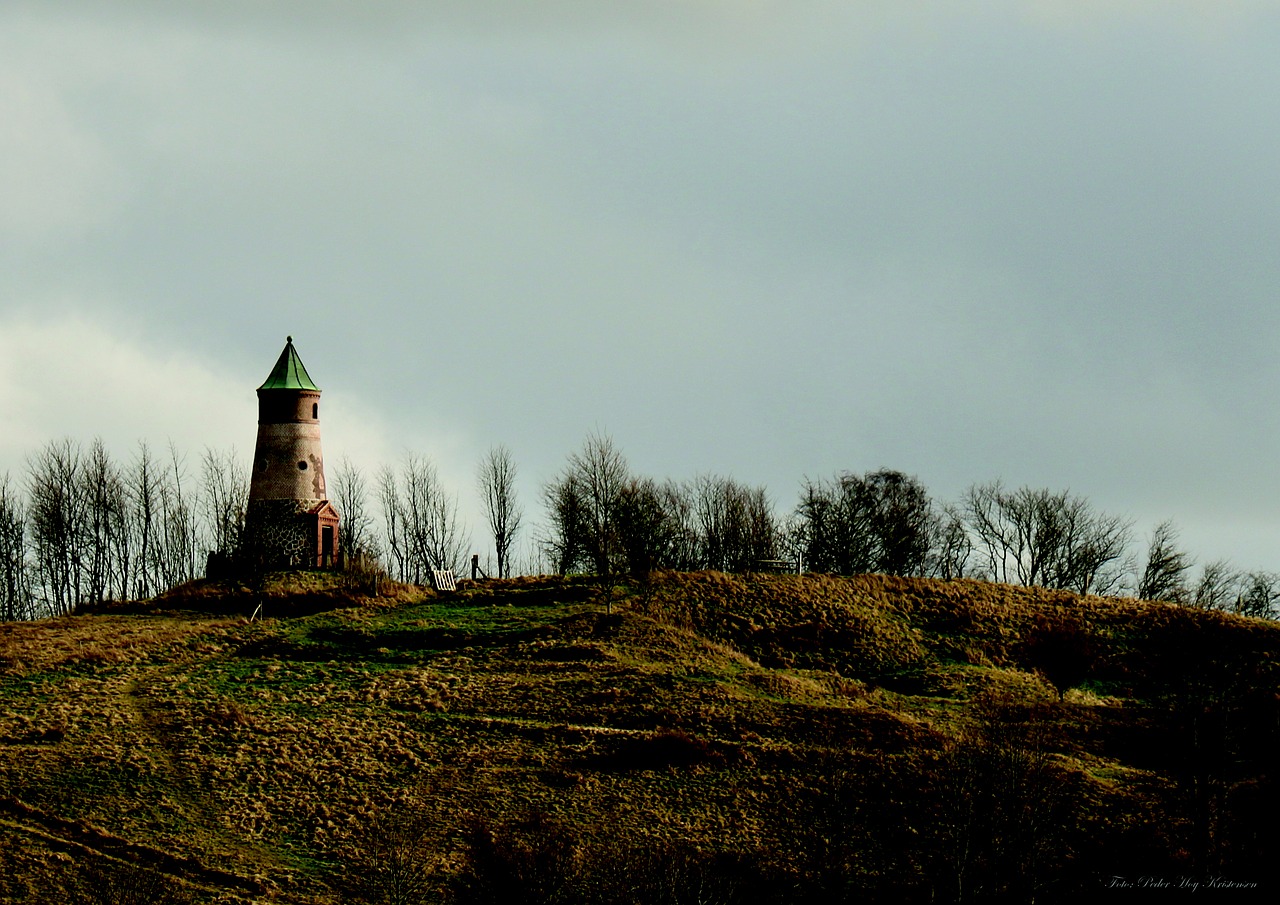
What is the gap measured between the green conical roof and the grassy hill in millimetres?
11538

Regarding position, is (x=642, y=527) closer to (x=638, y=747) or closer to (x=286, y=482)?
(x=286, y=482)

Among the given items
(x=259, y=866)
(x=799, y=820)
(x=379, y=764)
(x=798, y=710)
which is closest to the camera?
(x=259, y=866)

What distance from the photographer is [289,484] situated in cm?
6525

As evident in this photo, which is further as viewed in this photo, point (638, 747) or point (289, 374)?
point (289, 374)

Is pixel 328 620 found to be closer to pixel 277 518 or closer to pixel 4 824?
pixel 277 518

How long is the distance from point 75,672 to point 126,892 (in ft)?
65.6

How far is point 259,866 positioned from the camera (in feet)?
113

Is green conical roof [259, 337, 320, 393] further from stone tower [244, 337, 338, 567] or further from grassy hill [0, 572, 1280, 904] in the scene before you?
grassy hill [0, 572, 1280, 904]

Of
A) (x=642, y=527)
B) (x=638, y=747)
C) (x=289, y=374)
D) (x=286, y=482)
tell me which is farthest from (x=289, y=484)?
(x=638, y=747)

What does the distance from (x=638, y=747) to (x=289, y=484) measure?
30006 mm

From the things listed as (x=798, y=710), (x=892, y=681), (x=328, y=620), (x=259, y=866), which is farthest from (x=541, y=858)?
(x=328, y=620)

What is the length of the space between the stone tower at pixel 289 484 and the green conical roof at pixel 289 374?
0.05 meters

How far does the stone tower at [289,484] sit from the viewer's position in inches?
2554

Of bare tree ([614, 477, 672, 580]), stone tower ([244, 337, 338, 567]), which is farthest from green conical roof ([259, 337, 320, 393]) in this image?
bare tree ([614, 477, 672, 580])
